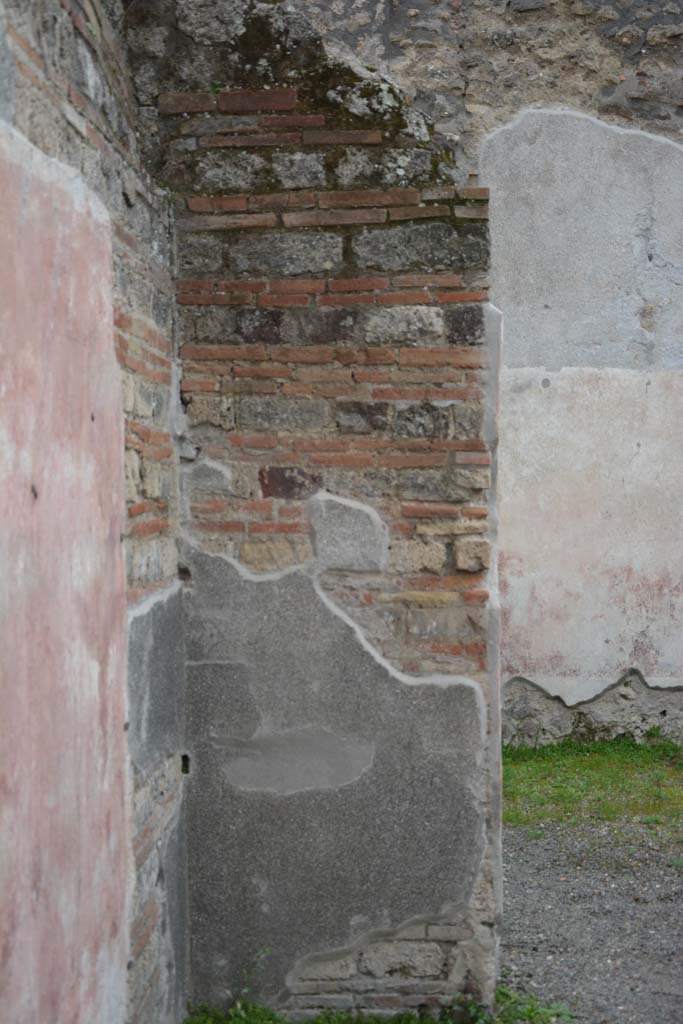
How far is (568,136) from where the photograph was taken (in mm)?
6992

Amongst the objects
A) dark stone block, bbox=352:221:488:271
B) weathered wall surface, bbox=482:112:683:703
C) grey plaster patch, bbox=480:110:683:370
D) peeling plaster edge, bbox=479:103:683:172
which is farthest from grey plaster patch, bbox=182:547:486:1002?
peeling plaster edge, bbox=479:103:683:172

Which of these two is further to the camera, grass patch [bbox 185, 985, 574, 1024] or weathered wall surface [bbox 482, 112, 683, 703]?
weathered wall surface [bbox 482, 112, 683, 703]

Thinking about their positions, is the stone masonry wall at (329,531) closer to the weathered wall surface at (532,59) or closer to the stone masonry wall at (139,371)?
the stone masonry wall at (139,371)

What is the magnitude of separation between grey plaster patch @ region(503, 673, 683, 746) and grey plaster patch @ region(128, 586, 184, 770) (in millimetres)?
3928

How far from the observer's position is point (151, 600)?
9.80ft

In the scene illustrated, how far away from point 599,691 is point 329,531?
13.1 ft

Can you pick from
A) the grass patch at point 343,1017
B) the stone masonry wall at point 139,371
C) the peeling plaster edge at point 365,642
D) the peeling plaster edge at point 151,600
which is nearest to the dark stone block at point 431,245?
the stone masonry wall at point 139,371

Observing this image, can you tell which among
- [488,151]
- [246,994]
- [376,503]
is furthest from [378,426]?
[488,151]

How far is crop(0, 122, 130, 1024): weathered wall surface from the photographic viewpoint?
6.05 feet

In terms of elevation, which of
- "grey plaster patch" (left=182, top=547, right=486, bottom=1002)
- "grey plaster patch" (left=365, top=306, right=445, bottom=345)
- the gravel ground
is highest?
"grey plaster patch" (left=365, top=306, right=445, bottom=345)

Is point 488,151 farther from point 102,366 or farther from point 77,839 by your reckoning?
point 77,839

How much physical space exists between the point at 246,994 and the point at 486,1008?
74cm

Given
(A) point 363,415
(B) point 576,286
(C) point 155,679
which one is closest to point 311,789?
(C) point 155,679

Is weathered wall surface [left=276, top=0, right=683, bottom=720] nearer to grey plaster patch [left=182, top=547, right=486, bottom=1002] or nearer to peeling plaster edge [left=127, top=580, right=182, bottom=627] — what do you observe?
grey plaster patch [left=182, top=547, right=486, bottom=1002]
